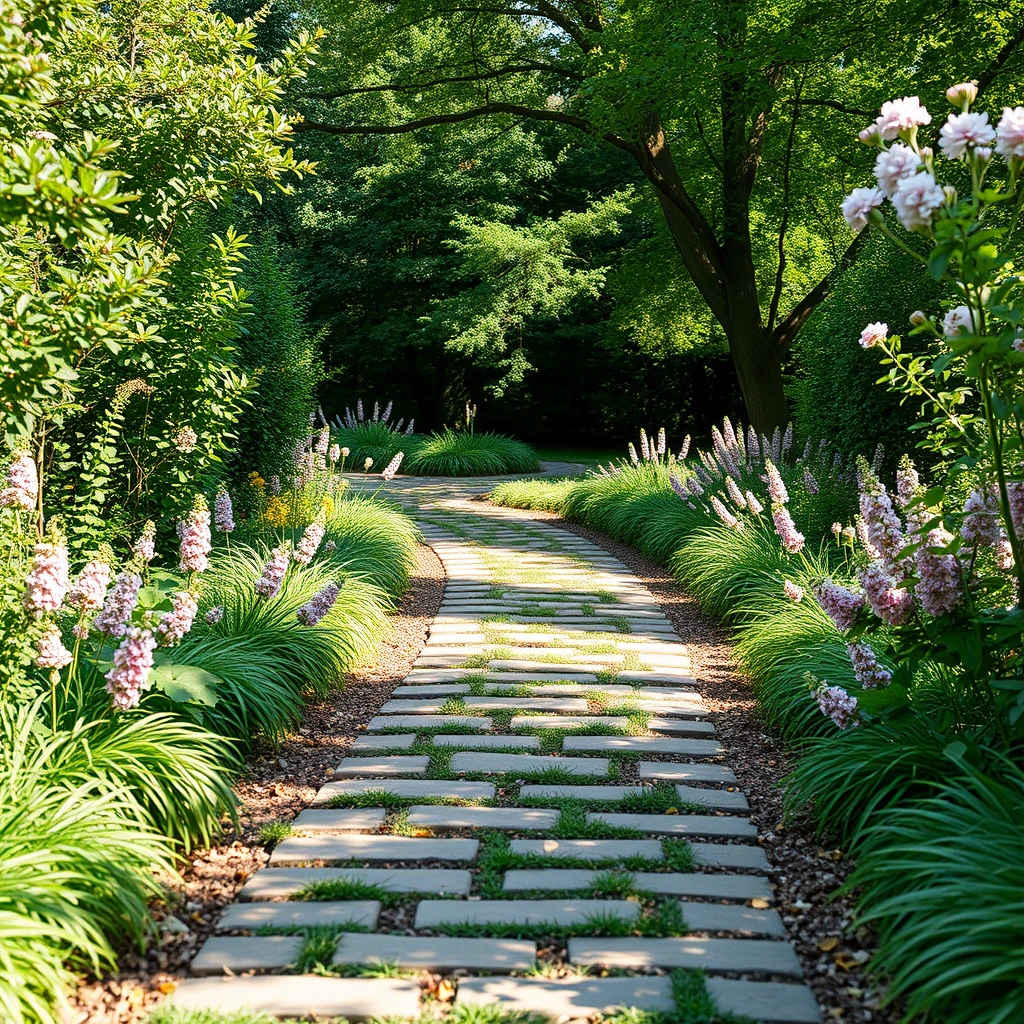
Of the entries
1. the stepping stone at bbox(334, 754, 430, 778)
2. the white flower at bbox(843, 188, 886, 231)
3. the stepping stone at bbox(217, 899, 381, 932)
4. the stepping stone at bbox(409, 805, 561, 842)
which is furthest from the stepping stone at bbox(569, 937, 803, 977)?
the white flower at bbox(843, 188, 886, 231)

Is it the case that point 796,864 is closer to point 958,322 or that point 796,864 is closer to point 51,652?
point 958,322

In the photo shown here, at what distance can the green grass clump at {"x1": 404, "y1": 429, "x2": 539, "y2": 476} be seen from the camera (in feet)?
54.1

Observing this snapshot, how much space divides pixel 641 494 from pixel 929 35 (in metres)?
4.93

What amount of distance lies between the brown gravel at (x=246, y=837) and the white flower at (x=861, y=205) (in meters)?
2.69

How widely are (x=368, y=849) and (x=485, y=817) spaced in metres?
0.44

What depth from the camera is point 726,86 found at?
30.7ft

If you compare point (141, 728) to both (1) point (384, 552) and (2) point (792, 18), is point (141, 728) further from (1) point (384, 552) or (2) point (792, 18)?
(2) point (792, 18)

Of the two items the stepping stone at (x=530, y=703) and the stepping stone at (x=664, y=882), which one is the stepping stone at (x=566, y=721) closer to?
the stepping stone at (x=530, y=703)

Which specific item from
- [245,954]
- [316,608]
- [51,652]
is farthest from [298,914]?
[316,608]

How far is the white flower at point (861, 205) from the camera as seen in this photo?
2.60m

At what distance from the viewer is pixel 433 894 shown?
2.75m

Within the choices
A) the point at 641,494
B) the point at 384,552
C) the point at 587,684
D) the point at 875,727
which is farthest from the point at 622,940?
the point at 641,494

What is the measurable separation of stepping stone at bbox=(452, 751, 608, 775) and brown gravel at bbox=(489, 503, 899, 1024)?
588 mm

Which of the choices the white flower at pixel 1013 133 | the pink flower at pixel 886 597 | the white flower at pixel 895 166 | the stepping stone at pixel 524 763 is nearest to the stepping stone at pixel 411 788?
the stepping stone at pixel 524 763
